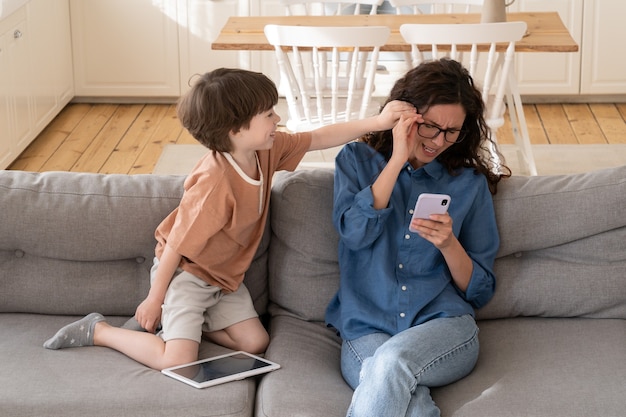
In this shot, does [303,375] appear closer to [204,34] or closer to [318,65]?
[318,65]

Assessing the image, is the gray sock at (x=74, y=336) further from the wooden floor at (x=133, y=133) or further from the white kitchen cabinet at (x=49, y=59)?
the white kitchen cabinet at (x=49, y=59)

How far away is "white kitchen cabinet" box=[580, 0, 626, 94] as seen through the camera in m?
5.56

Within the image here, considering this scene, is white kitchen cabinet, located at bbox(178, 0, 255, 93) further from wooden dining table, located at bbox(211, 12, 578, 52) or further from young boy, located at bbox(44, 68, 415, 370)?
young boy, located at bbox(44, 68, 415, 370)

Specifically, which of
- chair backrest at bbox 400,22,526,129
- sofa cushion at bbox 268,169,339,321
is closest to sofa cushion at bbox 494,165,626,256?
sofa cushion at bbox 268,169,339,321

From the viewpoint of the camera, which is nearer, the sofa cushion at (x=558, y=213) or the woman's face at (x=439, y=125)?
the woman's face at (x=439, y=125)

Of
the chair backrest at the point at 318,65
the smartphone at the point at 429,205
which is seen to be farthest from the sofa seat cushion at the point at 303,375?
the chair backrest at the point at 318,65

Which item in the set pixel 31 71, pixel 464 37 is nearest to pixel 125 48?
pixel 31 71

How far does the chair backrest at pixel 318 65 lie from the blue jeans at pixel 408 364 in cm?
176

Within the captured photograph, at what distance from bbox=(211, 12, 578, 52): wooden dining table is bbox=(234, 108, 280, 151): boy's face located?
5.57ft

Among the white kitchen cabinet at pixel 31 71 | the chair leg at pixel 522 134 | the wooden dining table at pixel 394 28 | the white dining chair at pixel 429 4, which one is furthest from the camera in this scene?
the white kitchen cabinet at pixel 31 71

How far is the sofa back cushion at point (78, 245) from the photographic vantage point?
8.05 ft

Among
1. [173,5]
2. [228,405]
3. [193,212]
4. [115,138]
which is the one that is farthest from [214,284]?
[173,5]

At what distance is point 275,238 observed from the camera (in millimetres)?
2510

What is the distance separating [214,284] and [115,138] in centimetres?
304
